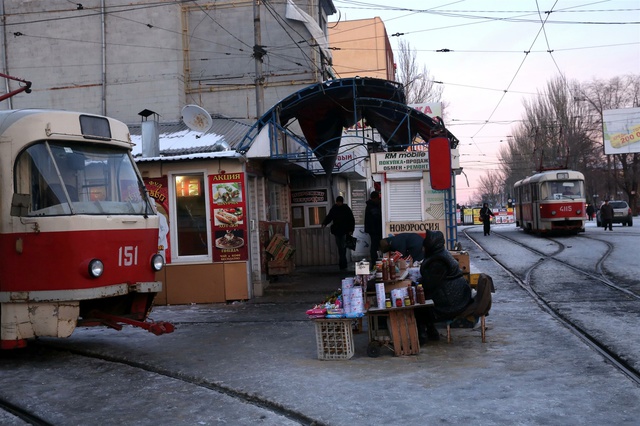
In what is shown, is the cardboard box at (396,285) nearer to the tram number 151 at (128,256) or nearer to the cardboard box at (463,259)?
the cardboard box at (463,259)

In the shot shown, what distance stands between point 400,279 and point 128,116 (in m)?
14.2

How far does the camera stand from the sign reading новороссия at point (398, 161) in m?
15.5

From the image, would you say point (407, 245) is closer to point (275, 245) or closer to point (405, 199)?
point (405, 199)

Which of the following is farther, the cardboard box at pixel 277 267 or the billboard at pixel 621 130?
the billboard at pixel 621 130

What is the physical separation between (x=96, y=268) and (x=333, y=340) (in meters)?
3.12

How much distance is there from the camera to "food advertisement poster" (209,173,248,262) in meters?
14.7

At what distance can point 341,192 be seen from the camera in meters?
23.0

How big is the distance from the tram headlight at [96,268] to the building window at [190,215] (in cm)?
606

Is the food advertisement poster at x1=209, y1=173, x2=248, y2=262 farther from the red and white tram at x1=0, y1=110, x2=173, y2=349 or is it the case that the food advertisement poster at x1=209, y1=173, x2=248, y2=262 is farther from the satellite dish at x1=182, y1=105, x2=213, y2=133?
the red and white tram at x1=0, y1=110, x2=173, y2=349

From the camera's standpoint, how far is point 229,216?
14.8 m

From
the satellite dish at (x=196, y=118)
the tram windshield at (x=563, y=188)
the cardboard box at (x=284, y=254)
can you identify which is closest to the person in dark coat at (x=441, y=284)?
the cardboard box at (x=284, y=254)

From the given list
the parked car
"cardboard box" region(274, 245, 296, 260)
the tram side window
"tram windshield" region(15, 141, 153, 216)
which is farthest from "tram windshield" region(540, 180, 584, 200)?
the tram side window

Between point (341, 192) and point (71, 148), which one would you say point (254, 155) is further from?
point (341, 192)

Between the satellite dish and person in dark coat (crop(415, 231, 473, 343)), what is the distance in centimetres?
783
